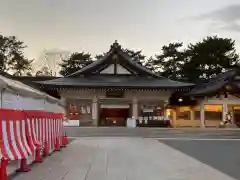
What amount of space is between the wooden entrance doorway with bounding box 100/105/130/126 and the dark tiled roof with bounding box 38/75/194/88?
2676mm

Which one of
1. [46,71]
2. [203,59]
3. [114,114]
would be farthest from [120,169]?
[46,71]

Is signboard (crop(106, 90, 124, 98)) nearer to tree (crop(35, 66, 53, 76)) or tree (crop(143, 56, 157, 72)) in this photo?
tree (crop(143, 56, 157, 72))

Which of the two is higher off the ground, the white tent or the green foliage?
the green foliage

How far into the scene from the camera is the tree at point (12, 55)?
6256cm

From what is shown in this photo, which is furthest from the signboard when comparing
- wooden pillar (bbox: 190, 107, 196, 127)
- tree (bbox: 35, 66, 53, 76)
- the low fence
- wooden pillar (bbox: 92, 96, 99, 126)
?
tree (bbox: 35, 66, 53, 76)

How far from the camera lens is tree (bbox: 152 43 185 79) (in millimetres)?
64250

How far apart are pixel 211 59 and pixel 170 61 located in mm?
7277

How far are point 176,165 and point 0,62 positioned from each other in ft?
181

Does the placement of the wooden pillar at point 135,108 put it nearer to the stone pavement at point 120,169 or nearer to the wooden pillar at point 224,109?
the wooden pillar at point 224,109

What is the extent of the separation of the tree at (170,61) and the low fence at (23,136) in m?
53.8

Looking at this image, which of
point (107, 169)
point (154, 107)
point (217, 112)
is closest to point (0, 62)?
point (154, 107)

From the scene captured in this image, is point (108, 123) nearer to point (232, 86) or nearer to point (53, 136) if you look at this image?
point (232, 86)

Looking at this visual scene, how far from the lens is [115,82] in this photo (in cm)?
3994

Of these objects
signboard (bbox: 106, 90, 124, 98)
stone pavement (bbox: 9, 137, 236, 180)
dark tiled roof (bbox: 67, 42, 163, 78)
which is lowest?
stone pavement (bbox: 9, 137, 236, 180)
